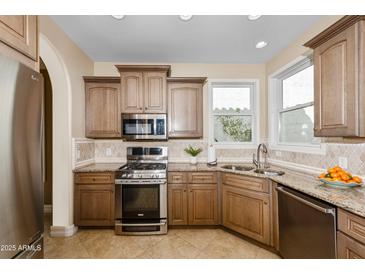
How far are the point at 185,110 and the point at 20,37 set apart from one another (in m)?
2.22

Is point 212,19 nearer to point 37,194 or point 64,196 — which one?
point 37,194

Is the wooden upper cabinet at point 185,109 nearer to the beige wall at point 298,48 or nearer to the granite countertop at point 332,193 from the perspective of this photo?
the beige wall at point 298,48

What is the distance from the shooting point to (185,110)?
3.04 metres

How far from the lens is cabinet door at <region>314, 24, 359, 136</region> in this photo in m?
1.42

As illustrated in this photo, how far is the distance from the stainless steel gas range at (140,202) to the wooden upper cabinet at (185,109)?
0.81m

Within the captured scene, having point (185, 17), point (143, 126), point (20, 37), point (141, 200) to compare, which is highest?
point (185, 17)

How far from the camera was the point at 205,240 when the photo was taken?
2.42 meters

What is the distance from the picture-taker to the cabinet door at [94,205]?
103 inches

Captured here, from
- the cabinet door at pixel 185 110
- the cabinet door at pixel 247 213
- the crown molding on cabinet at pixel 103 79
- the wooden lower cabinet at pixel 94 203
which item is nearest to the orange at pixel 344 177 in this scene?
the cabinet door at pixel 247 213

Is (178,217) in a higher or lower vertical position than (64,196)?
lower

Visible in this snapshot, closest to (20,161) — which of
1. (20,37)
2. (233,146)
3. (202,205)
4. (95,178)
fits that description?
(20,37)

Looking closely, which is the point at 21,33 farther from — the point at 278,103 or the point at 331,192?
the point at 278,103
